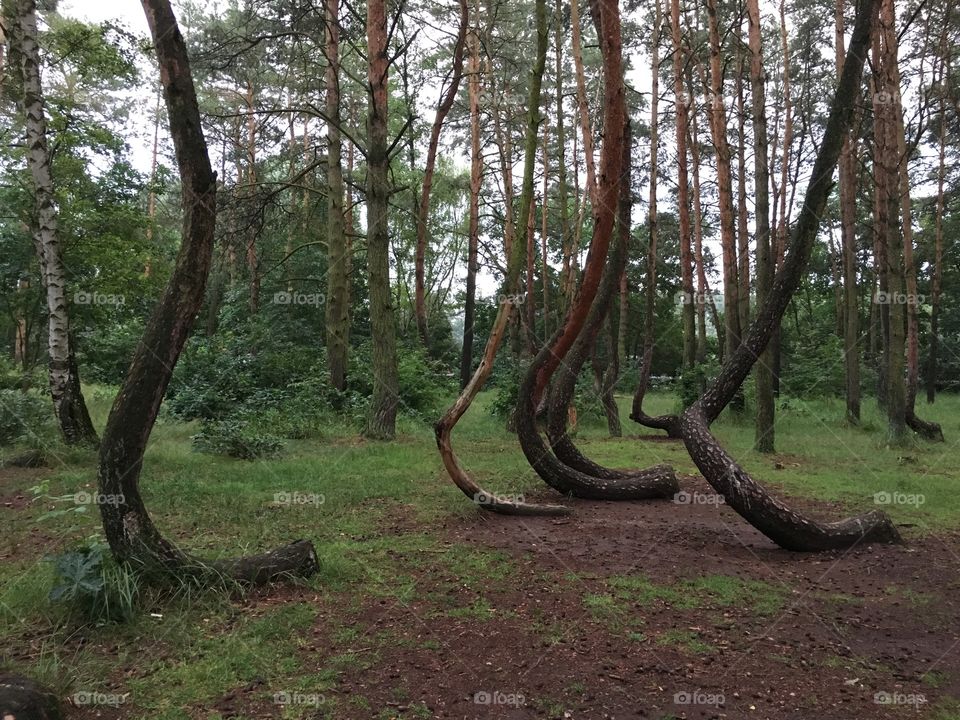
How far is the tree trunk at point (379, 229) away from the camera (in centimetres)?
1113

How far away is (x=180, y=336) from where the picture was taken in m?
4.12

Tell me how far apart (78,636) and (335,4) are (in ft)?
40.0

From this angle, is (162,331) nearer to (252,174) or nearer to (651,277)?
(651,277)

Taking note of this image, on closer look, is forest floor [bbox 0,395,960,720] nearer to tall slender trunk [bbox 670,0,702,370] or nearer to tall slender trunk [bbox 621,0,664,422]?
tall slender trunk [bbox 621,0,664,422]

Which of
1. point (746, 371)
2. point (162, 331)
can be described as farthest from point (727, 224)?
point (162, 331)

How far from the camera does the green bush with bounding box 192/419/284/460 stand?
9398 mm

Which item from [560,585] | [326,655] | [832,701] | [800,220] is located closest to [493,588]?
[560,585]

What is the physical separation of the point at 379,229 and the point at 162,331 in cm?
779

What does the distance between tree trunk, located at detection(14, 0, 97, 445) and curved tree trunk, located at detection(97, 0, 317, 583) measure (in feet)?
18.2

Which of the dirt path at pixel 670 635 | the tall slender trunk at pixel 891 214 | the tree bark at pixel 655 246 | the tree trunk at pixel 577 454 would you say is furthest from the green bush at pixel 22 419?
the tall slender trunk at pixel 891 214

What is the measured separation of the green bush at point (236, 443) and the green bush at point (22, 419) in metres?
2.14

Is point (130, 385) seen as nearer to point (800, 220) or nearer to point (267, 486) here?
point (267, 486)

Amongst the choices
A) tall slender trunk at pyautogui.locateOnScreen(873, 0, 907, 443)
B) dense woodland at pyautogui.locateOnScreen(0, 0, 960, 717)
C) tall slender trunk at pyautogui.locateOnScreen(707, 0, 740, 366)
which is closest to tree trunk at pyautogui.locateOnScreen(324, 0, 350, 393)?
dense woodland at pyautogui.locateOnScreen(0, 0, 960, 717)

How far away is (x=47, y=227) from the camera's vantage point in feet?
27.7
